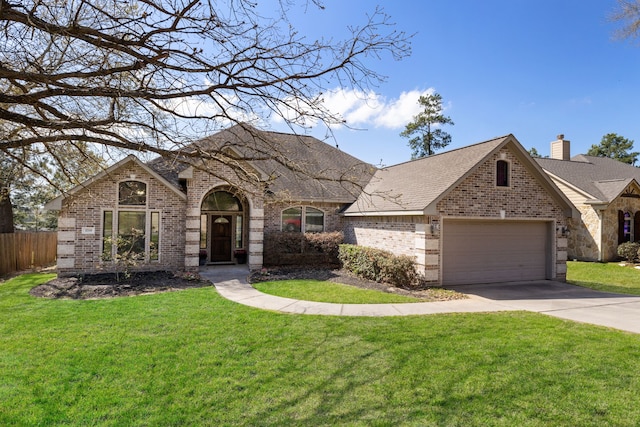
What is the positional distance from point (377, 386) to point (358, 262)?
877 centimetres

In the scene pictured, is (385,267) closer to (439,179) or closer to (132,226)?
(439,179)

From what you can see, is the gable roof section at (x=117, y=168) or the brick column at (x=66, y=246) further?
the brick column at (x=66, y=246)

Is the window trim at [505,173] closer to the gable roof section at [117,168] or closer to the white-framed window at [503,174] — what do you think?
the white-framed window at [503,174]

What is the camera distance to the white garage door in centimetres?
1209

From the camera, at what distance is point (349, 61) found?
4.31m

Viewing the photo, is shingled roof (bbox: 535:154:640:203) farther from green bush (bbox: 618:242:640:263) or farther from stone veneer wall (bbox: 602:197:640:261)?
green bush (bbox: 618:242:640:263)

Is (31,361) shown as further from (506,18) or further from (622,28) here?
(622,28)

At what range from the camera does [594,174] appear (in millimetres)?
23344

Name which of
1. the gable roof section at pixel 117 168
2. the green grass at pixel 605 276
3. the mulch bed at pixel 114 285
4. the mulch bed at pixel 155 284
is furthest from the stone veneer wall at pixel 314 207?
the green grass at pixel 605 276

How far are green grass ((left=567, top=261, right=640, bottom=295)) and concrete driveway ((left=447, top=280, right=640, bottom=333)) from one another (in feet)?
5.44

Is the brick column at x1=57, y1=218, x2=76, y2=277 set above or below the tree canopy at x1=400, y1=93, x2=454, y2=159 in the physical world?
below

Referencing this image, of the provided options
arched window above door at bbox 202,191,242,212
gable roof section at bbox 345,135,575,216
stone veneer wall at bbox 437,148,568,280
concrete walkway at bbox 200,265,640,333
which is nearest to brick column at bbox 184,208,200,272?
concrete walkway at bbox 200,265,640,333

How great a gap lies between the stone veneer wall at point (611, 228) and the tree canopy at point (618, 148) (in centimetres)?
4357

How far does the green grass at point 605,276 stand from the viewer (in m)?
13.1
